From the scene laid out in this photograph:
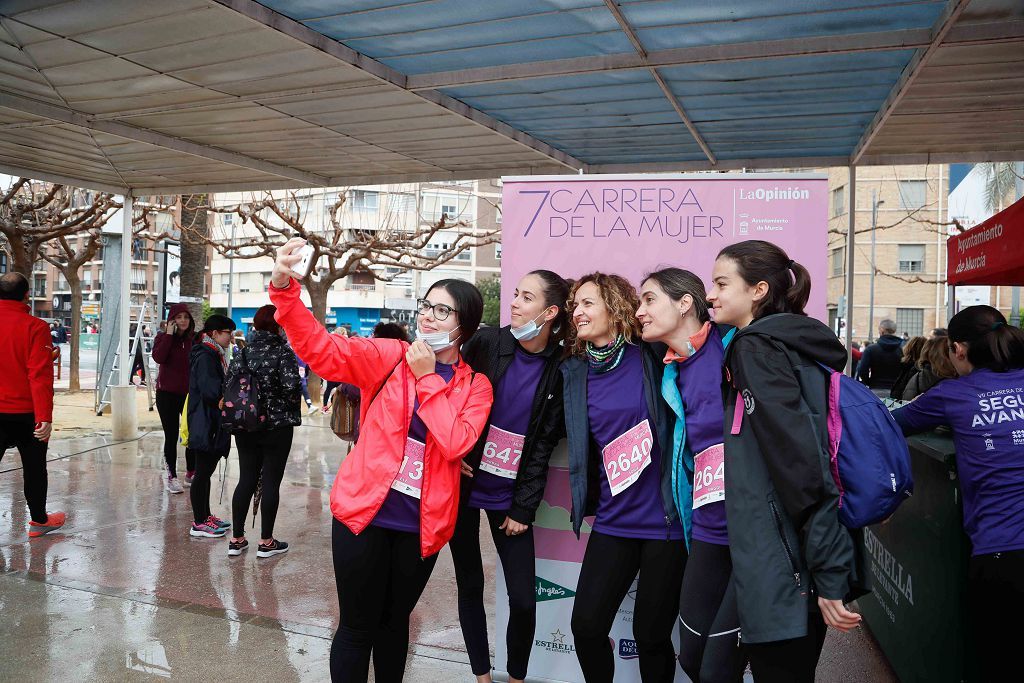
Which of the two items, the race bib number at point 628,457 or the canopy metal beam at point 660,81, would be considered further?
the canopy metal beam at point 660,81

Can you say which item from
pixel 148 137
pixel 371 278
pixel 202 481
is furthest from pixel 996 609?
pixel 371 278

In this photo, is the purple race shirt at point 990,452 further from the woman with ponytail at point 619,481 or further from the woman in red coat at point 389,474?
the woman in red coat at point 389,474

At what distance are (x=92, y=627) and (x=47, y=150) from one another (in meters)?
5.55

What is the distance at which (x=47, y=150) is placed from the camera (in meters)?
8.17

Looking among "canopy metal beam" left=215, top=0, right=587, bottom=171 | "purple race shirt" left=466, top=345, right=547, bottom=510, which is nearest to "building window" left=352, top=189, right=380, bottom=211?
"canopy metal beam" left=215, top=0, right=587, bottom=171

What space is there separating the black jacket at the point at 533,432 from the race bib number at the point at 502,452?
2cm

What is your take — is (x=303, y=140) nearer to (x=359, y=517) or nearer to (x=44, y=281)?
(x=359, y=517)

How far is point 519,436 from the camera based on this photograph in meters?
3.45

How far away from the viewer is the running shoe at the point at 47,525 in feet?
20.7

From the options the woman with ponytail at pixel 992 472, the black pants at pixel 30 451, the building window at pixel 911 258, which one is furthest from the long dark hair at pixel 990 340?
the building window at pixel 911 258

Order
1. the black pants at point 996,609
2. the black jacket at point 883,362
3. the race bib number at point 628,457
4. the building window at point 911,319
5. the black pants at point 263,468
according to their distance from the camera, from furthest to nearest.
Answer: the building window at point 911,319
the black jacket at point 883,362
the black pants at point 263,468
the race bib number at point 628,457
the black pants at point 996,609

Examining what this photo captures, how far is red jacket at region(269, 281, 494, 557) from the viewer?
3025 millimetres

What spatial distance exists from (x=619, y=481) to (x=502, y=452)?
1.85 ft

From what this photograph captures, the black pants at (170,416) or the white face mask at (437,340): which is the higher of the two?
the white face mask at (437,340)
